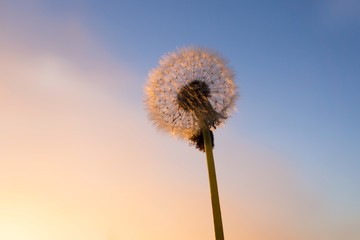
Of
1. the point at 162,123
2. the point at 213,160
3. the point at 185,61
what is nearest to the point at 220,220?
the point at 213,160

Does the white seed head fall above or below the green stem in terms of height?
above

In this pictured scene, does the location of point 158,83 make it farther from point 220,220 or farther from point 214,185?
point 220,220

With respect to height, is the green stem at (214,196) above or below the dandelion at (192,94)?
below

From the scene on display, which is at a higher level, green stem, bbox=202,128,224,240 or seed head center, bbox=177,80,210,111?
seed head center, bbox=177,80,210,111

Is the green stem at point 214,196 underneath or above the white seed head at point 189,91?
underneath

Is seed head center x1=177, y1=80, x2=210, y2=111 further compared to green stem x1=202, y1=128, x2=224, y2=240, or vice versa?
seed head center x1=177, y1=80, x2=210, y2=111

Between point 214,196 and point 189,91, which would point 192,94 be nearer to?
point 189,91

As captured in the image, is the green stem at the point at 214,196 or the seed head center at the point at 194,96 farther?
the seed head center at the point at 194,96
